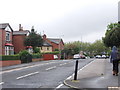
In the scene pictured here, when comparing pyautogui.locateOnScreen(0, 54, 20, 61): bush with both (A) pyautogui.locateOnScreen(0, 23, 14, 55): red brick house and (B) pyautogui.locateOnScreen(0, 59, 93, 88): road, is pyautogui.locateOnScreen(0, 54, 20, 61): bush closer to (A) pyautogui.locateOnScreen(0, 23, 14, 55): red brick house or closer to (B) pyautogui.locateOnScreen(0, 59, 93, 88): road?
(A) pyautogui.locateOnScreen(0, 23, 14, 55): red brick house

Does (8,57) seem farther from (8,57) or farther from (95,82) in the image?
(95,82)

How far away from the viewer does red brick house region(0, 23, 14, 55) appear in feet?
141

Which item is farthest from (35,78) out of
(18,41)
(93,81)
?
(18,41)

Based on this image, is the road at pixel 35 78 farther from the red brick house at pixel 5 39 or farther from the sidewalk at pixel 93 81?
the red brick house at pixel 5 39

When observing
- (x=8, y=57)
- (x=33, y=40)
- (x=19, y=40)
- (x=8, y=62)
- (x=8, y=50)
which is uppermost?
(x=19, y=40)

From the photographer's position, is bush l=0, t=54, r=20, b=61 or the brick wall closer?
bush l=0, t=54, r=20, b=61

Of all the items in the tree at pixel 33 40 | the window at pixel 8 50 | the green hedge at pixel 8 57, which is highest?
the tree at pixel 33 40

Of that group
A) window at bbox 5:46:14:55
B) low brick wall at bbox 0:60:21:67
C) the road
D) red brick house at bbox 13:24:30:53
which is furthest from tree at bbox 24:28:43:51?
the road

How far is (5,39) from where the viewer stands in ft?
146

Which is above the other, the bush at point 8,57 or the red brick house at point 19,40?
the red brick house at point 19,40

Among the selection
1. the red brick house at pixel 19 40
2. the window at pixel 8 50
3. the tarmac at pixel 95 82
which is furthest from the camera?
the red brick house at pixel 19 40

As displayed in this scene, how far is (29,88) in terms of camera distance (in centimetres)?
1015

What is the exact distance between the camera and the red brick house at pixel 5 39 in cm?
4291

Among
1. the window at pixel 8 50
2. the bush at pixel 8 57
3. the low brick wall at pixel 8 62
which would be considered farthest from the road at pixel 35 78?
the window at pixel 8 50
